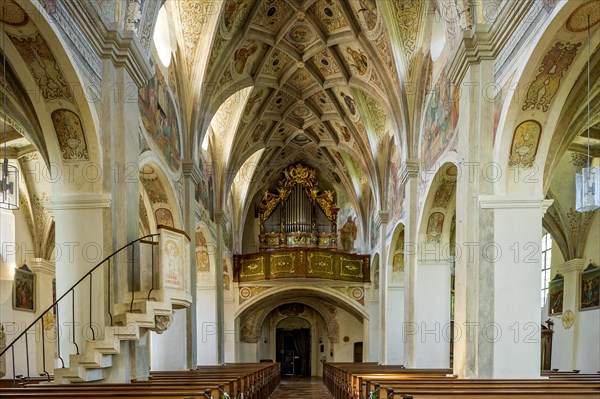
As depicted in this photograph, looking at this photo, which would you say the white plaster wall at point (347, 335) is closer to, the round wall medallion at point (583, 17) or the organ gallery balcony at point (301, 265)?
the organ gallery balcony at point (301, 265)

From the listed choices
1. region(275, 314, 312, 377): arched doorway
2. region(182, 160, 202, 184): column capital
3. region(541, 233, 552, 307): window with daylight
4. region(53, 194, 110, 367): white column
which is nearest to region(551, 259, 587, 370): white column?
region(541, 233, 552, 307): window with daylight

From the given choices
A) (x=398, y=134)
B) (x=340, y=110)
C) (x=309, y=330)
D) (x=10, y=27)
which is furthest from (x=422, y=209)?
(x=309, y=330)

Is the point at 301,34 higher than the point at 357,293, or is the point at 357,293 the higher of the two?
the point at 301,34

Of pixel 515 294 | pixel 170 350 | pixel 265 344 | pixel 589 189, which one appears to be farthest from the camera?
pixel 265 344

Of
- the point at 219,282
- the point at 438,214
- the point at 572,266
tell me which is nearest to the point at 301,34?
the point at 438,214

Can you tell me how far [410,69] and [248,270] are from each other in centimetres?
1246

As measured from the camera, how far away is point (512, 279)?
8906 millimetres

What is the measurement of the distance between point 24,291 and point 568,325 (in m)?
14.6

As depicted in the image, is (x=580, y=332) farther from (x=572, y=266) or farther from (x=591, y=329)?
(x=572, y=266)

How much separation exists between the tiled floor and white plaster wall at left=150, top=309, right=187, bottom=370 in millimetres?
4195

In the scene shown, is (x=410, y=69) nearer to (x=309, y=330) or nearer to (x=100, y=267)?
(x=100, y=267)

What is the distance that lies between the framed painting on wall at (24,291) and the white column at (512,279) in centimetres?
1219

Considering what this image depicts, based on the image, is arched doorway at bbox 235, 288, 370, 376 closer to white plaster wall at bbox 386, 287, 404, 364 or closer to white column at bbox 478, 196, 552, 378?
white plaster wall at bbox 386, 287, 404, 364

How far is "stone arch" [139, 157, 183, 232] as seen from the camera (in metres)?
12.6
